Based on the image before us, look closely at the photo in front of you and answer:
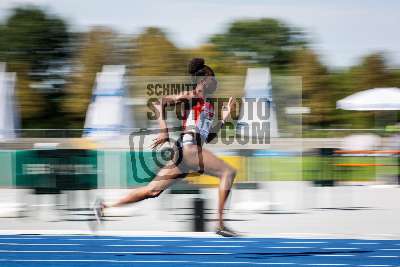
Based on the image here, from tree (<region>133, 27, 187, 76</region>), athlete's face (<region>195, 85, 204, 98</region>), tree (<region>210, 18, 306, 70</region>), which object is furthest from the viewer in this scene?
tree (<region>210, 18, 306, 70</region>)

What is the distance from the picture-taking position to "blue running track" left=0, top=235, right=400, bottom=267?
214 inches

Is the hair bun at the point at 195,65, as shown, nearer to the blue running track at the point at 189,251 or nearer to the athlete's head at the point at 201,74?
the athlete's head at the point at 201,74

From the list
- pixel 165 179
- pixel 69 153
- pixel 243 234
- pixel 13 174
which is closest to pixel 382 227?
pixel 243 234

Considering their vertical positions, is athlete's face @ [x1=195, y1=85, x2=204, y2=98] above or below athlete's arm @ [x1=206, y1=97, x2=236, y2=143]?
above

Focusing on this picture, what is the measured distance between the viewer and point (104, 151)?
1153 cm

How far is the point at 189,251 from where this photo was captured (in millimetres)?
5852

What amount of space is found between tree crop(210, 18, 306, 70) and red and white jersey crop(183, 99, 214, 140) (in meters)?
35.2

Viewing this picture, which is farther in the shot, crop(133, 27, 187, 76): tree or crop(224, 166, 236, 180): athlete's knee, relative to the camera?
crop(133, 27, 187, 76): tree

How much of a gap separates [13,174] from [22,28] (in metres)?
29.7

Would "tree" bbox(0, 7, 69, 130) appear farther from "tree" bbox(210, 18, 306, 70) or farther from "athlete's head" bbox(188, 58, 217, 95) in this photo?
"athlete's head" bbox(188, 58, 217, 95)

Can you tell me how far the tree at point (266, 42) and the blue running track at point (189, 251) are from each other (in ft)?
117

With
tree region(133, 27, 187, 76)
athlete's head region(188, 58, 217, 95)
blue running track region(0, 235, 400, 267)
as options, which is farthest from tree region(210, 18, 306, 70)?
blue running track region(0, 235, 400, 267)

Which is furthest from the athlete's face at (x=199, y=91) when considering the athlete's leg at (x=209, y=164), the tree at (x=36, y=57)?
the tree at (x=36, y=57)

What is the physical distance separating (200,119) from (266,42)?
43.4m
